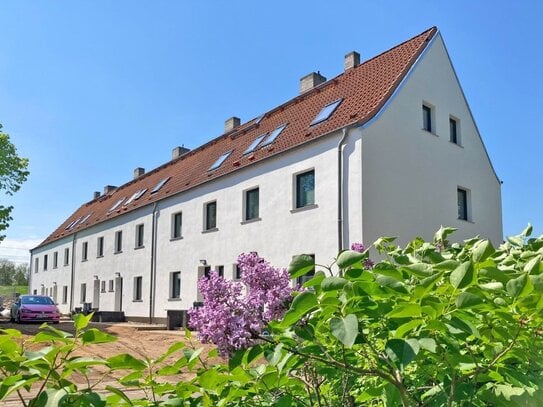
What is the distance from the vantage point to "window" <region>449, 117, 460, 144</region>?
18.0m

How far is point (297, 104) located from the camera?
1953 centimetres

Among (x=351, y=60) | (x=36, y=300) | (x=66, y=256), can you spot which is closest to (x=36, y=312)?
(x=36, y=300)

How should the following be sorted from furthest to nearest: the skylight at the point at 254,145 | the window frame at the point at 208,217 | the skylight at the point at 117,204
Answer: the skylight at the point at 117,204
the window frame at the point at 208,217
the skylight at the point at 254,145

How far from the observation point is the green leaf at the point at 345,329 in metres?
1.10

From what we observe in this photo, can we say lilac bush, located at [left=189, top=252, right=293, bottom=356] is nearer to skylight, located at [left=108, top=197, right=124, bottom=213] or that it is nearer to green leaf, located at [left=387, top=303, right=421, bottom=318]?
green leaf, located at [left=387, top=303, right=421, bottom=318]

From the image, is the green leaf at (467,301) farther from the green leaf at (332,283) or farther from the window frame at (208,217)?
the window frame at (208,217)

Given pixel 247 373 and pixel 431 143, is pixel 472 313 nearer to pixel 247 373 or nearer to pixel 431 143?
pixel 247 373

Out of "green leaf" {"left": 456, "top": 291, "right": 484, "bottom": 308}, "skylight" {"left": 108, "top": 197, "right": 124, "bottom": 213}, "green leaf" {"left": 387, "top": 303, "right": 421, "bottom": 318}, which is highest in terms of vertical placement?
"skylight" {"left": 108, "top": 197, "right": 124, "bottom": 213}

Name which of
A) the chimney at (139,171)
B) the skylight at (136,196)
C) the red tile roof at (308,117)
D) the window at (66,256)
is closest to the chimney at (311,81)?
the red tile roof at (308,117)

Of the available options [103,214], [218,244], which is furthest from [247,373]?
[103,214]

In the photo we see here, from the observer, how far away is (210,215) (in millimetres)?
20000

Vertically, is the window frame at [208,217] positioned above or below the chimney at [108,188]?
below

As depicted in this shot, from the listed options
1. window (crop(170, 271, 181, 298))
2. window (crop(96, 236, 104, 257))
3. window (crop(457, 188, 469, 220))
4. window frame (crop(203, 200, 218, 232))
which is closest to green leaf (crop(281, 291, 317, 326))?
window (crop(457, 188, 469, 220))

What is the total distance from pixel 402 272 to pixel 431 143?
15910 mm
